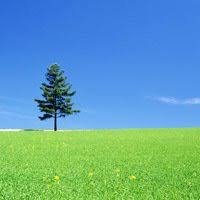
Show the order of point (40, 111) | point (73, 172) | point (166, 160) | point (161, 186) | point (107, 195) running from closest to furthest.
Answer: point (107, 195), point (161, 186), point (73, 172), point (166, 160), point (40, 111)

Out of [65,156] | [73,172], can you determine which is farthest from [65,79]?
[73,172]

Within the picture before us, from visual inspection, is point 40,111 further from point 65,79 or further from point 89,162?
point 89,162

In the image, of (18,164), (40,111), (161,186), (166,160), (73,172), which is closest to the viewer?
(161,186)

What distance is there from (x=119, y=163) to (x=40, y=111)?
48.0m

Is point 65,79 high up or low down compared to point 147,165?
up

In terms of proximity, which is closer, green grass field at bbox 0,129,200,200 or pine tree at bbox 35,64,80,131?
green grass field at bbox 0,129,200,200

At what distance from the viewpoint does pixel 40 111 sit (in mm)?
62875

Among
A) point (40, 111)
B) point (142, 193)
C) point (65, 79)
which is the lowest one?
point (142, 193)

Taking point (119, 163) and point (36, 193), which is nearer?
point (36, 193)

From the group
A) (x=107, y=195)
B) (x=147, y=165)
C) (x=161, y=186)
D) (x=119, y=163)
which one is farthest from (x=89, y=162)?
(x=107, y=195)

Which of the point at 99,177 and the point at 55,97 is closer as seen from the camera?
the point at 99,177

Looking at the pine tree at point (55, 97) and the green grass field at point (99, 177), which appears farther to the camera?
the pine tree at point (55, 97)

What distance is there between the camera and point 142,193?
1031 cm

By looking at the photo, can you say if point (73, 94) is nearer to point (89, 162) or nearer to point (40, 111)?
point (40, 111)
